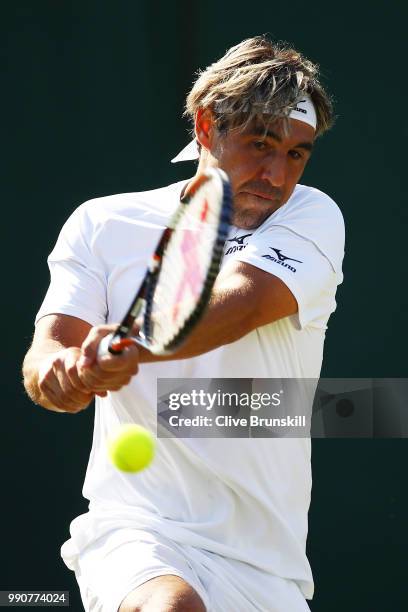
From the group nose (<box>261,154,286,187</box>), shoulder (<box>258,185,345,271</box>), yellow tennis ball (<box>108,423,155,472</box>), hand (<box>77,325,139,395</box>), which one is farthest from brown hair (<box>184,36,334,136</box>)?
hand (<box>77,325,139,395</box>)

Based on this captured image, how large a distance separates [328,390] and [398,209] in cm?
72

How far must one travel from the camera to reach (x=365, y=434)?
460 cm

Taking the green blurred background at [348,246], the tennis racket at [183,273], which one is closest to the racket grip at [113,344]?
the tennis racket at [183,273]

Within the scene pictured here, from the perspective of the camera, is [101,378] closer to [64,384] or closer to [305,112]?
[64,384]

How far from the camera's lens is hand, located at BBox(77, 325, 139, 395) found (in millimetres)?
2404

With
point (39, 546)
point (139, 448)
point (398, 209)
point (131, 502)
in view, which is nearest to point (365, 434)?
point (398, 209)

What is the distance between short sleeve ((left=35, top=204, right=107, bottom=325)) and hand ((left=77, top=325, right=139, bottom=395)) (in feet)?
2.42

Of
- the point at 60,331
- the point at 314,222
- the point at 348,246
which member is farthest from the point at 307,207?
the point at 348,246

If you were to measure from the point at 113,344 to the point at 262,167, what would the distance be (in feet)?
3.45

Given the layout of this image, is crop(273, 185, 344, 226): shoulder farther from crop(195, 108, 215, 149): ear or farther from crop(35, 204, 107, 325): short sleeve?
crop(35, 204, 107, 325): short sleeve

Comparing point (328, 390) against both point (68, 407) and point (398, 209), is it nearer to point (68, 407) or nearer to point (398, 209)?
point (398, 209)

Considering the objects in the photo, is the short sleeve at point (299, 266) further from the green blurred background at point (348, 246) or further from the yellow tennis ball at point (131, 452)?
the green blurred background at point (348, 246)

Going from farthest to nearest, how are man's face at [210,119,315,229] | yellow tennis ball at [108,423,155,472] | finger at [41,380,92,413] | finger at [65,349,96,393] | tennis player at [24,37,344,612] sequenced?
man's face at [210,119,315,229] < tennis player at [24,37,344,612] < yellow tennis ball at [108,423,155,472] < finger at [41,380,92,413] < finger at [65,349,96,393]

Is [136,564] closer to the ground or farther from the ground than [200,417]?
closer to the ground
